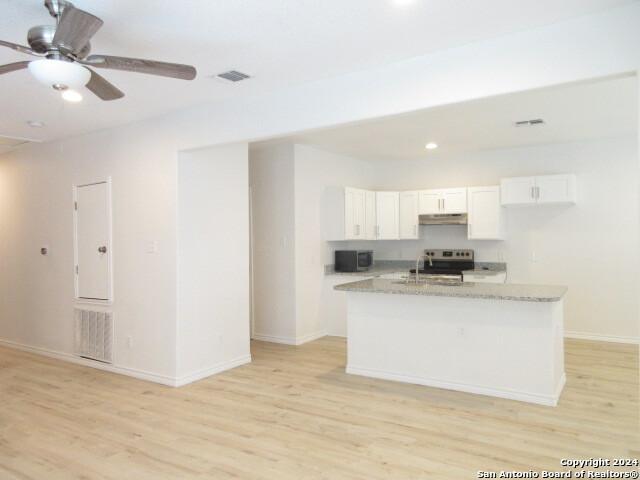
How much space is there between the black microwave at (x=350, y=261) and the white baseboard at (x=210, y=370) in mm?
2012

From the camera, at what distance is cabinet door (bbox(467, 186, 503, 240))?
254 inches

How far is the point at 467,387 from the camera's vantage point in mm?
4156

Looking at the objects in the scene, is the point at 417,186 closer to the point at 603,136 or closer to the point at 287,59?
the point at 603,136

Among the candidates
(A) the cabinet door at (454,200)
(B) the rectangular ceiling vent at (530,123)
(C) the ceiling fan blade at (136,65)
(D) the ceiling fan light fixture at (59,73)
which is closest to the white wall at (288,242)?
(A) the cabinet door at (454,200)

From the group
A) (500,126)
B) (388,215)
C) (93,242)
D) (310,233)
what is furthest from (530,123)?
(93,242)

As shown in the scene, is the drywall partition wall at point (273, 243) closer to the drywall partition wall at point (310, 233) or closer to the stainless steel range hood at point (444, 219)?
the drywall partition wall at point (310, 233)

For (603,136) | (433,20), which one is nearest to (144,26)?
(433,20)

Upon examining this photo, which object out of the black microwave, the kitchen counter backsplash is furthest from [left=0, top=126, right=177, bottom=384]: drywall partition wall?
the black microwave

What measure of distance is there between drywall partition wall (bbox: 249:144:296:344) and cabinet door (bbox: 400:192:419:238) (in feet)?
6.27

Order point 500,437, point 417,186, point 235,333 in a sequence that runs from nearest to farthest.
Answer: point 500,437 → point 235,333 → point 417,186

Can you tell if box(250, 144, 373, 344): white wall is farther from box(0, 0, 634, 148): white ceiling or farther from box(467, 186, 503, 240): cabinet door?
box(0, 0, 634, 148): white ceiling

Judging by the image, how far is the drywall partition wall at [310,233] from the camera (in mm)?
6172

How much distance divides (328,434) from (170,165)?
114 inches

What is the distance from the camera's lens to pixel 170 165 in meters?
4.59
